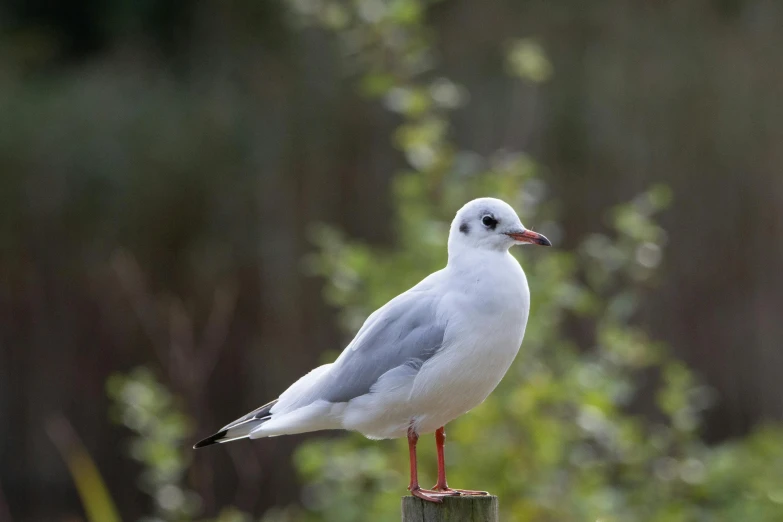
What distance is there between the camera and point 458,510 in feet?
7.18

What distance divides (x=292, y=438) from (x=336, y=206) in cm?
126

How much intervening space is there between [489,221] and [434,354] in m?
0.32

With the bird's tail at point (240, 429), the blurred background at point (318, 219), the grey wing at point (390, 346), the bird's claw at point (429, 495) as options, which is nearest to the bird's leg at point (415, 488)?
the bird's claw at point (429, 495)

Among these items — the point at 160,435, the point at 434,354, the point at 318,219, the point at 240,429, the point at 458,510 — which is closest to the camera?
the point at 458,510

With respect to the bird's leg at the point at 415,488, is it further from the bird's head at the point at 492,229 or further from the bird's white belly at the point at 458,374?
the bird's head at the point at 492,229

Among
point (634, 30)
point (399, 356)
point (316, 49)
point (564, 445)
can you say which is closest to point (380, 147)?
point (316, 49)

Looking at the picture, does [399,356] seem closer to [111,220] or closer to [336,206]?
[336,206]

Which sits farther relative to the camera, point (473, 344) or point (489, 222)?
point (489, 222)

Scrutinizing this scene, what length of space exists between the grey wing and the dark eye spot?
0.64 ft

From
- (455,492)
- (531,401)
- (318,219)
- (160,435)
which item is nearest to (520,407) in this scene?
(531,401)

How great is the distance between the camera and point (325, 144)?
19.5 ft

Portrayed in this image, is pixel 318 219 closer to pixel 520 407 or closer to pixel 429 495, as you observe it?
pixel 520 407

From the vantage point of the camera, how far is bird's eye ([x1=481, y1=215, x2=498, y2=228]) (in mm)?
2387

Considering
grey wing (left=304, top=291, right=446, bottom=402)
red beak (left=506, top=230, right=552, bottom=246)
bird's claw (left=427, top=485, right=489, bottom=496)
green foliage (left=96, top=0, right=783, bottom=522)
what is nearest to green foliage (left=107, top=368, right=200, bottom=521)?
green foliage (left=96, top=0, right=783, bottom=522)
